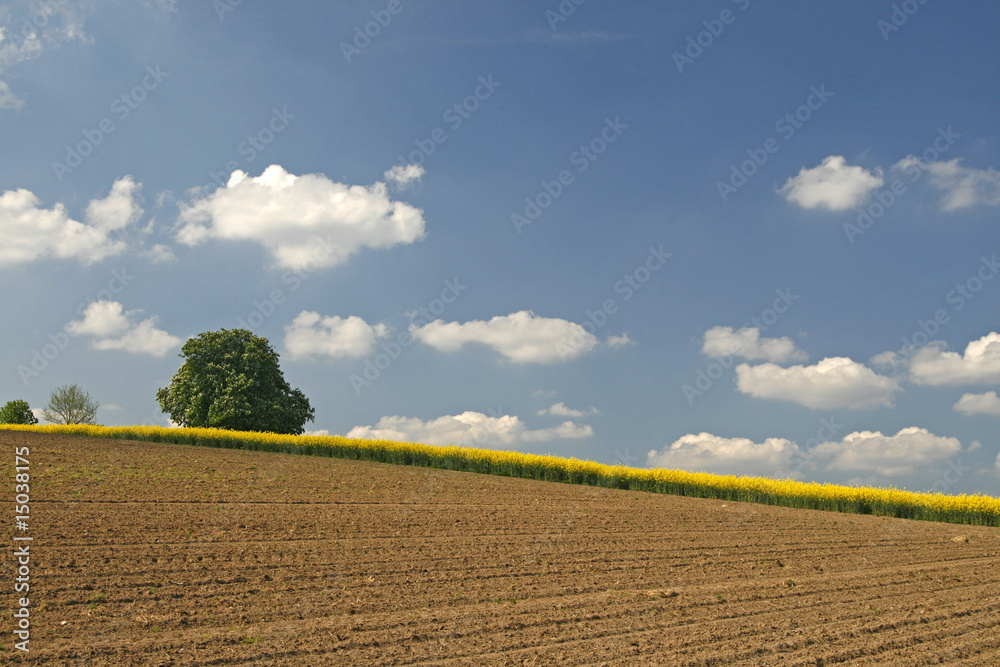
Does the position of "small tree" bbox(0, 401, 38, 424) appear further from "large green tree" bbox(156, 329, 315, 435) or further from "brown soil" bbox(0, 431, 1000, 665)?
"brown soil" bbox(0, 431, 1000, 665)

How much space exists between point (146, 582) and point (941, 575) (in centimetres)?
1463

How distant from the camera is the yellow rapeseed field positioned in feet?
86.1

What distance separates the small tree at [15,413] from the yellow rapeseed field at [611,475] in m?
20.1

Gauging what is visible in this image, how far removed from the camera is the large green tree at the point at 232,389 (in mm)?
41938

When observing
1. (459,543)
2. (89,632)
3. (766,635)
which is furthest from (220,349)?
(766,635)

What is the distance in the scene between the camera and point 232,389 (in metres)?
41.9

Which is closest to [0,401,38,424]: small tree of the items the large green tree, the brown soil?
the large green tree

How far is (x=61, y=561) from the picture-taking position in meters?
9.66

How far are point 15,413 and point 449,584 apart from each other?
58582 millimetres

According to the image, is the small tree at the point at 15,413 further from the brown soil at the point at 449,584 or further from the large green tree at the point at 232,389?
the brown soil at the point at 449,584

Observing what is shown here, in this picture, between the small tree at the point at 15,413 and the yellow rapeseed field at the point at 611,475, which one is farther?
the small tree at the point at 15,413

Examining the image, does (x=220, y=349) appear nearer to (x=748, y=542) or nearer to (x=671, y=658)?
(x=748, y=542)

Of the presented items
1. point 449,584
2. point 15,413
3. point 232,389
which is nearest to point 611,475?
point 449,584

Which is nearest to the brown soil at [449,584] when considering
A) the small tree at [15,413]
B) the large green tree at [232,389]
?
the large green tree at [232,389]
